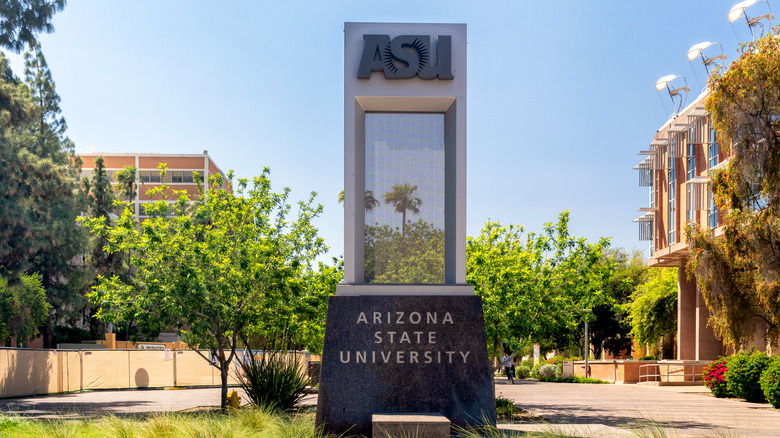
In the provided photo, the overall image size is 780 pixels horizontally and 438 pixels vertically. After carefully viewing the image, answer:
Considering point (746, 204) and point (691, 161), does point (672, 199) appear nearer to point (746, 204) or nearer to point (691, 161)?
point (691, 161)

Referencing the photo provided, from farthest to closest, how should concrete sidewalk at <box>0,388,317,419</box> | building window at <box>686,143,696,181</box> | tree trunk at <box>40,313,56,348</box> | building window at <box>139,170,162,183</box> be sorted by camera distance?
building window at <box>139,170,162,183</box>, tree trunk at <box>40,313,56,348</box>, building window at <box>686,143,696,181</box>, concrete sidewalk at <box>0,388,317,419</box>

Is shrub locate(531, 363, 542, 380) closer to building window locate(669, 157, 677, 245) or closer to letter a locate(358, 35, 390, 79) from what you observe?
building window locate(669, 157, 677, 245)

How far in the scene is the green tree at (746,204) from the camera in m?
24.5

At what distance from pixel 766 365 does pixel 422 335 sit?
63.7 ft

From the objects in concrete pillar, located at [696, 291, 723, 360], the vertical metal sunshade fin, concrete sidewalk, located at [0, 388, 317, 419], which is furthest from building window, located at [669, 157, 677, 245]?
concrete sidewalk, located at [0, 388, 317, 419]

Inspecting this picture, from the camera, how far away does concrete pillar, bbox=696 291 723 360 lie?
138 ft

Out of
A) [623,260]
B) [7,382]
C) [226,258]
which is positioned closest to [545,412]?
[226,258]

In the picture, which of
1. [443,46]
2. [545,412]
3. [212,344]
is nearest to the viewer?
[443,46]

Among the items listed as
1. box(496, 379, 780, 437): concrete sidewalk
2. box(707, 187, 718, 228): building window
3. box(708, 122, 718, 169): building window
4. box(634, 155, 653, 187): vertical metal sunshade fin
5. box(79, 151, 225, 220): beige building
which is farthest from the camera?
box(79, 151, 225, 220): beige building

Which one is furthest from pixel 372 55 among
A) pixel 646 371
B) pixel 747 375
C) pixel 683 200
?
pixel 646 371

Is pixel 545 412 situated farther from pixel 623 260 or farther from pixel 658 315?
pixel 623 260

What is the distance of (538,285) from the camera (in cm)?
1912

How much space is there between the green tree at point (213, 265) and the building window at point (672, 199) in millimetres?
28211

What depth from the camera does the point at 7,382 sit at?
1199 inches
